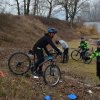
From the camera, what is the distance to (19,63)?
12328 millimetres

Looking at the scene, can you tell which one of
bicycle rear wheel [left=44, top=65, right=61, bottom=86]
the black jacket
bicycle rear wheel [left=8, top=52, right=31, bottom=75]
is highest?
the black jacket

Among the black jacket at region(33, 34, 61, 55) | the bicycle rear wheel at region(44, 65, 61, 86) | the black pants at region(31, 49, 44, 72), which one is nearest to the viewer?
the bicycle rear wheel at region(44, 65, 61, 86)

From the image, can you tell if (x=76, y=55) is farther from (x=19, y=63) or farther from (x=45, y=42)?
(x=19, y=63)

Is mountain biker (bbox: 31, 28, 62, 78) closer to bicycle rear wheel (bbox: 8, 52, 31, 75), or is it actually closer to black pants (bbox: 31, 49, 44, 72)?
black pants (bbox: 31, 49, 44, 72)

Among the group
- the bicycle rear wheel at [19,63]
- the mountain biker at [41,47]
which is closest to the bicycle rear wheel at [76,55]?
the mountain biker at [41,47]

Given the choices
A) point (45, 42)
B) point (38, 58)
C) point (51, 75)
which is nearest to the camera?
point (51, 75)

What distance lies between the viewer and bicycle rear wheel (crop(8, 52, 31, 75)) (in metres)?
12.4

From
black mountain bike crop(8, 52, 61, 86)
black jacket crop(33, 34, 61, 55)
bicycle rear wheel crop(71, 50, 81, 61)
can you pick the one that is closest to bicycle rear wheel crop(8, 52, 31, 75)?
black mountain bike crop(8, 52, 61, 86)

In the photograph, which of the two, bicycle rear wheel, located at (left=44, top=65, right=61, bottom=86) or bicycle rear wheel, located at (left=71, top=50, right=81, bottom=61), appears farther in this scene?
bicycle rear wheel, located at (left=71, top=50, right=81, bottom=61)

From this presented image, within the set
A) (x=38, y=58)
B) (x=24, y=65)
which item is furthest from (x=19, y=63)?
(x=38, y=58)

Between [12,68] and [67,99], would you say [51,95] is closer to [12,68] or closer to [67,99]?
[67,99]

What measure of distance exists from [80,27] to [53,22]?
26.0 feet

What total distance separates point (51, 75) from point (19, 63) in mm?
1233

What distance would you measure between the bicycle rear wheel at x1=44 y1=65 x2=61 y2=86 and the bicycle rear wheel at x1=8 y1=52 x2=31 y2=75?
33.6 inches
